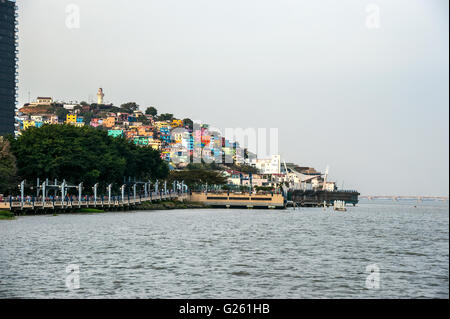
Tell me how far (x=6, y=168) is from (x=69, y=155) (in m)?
20.7

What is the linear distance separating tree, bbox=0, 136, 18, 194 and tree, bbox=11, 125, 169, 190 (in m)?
7.89

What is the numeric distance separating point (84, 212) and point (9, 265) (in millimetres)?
83653

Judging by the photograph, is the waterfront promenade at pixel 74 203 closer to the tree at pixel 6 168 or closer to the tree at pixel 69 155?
the tree at pixel 6 168

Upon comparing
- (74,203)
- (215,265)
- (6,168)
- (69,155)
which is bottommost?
(215,265)

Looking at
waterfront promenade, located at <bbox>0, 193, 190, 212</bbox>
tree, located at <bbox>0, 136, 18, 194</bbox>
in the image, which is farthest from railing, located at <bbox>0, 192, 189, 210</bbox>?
tree, located at <bbox>0, 136, 18, 194</bbox>

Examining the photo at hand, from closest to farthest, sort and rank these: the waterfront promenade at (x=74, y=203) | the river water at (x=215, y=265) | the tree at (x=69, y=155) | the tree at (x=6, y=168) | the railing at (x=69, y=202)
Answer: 1. the river water at (x=215, y=265)
2. the railing at (x=69, y=202)
3. the waterfront promenade at (x=74, y=203)
4. the tree at (x=6, y=168)
5. the tree at (x=69, y=155)

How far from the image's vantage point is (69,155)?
12900 cm

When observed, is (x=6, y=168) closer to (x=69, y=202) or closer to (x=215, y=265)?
(x=69, y=202)

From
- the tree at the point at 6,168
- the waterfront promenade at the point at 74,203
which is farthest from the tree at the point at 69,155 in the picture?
the tree at the point at 6,168

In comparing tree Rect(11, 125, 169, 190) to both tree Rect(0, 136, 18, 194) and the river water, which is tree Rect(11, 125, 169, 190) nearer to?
tree Rect(0, 136, 18, 194)

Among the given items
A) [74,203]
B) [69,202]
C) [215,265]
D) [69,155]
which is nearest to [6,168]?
[69,202]

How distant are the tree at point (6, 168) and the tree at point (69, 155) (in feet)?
25.9

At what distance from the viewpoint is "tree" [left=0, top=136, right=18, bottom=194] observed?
109 m

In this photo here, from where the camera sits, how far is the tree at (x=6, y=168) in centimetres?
10856
